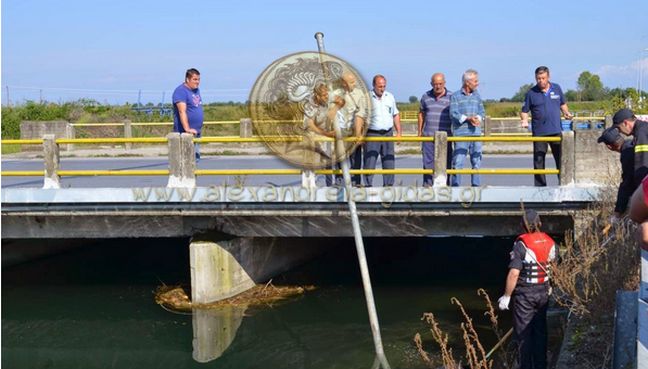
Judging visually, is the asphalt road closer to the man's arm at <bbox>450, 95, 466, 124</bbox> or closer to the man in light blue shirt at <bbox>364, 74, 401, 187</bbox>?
the man in light blue shirt at <bbox>364, 74, 401, 187</bbox>

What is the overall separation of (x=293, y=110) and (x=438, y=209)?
Answer: 3.65m

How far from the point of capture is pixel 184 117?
11148 mm

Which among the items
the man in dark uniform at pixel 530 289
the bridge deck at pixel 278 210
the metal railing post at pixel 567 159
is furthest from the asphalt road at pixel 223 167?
the man in dark uniform at pixel 530 289

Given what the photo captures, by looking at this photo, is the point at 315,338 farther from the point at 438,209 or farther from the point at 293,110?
the point at 293,110

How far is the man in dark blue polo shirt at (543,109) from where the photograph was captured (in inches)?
408

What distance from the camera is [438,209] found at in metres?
10.7

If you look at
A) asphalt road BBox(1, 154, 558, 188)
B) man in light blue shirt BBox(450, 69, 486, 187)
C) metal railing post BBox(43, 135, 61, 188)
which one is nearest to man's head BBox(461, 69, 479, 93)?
man in light blue shirt BBox(450, 69, 486, 187)

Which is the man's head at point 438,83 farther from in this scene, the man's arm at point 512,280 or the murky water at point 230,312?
the man's arm at point 512,280

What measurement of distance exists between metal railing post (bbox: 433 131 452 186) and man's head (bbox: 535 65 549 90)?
4.59ft

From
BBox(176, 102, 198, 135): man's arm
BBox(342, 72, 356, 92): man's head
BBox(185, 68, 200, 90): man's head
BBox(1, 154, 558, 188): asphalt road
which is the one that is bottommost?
BBox(1, 154, 558, 188): asphalt road

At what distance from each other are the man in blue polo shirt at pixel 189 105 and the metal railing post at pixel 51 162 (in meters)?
1.76

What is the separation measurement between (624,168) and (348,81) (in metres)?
2.92

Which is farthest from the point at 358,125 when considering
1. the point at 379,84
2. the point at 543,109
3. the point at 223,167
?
the point at 223,167

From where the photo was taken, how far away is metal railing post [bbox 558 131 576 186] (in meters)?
10.3
